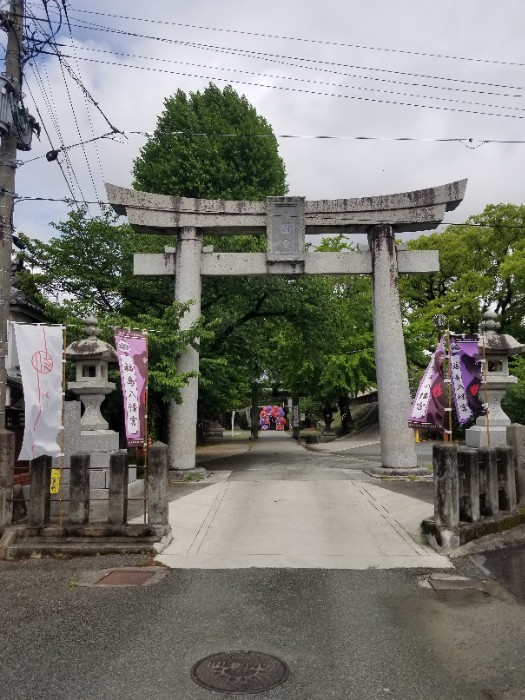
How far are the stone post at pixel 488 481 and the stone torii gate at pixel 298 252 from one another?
538 cm

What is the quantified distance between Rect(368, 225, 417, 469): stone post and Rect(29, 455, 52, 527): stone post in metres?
8.97

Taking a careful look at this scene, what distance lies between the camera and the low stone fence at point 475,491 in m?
7.66

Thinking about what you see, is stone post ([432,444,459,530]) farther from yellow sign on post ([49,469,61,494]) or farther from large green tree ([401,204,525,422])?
large green tree ([401,204,525,422])

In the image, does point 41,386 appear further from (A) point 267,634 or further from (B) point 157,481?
(A) point 267,634

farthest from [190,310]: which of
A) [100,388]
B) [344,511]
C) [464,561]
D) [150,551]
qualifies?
[464,561]

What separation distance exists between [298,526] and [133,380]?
3.66 m

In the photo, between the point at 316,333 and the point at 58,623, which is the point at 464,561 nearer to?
the point at 58,623

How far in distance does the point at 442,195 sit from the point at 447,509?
9.56 metres

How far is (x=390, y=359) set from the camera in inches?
564

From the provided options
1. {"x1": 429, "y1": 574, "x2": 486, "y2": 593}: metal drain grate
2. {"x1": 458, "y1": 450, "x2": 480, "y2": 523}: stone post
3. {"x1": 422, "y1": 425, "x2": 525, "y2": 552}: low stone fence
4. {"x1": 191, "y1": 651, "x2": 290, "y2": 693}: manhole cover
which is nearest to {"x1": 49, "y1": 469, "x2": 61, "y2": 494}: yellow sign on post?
{"x1": 191, "y1": 651, "x2": 290, "y2": 693}: manhole cover

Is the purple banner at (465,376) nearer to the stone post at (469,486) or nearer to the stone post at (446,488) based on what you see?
the stone post at (469,486)

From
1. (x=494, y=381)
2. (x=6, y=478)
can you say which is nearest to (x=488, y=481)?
(x=494, y=381)

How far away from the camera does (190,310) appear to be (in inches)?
563

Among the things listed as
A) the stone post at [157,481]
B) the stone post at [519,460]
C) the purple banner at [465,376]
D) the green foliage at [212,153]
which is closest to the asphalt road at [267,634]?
the stone post at [157,481]
